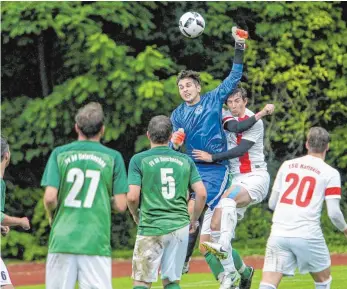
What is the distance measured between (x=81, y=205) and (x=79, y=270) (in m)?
0.46

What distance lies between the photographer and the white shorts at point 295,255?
8.52m

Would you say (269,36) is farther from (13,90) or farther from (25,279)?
(25,279)

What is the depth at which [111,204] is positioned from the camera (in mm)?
7797

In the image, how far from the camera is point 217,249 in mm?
10281

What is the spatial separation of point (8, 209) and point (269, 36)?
5.64m

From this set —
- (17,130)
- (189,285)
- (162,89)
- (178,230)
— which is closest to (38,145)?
(17,130)

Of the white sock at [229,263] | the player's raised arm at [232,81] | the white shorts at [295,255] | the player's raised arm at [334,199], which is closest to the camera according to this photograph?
the player's raised arm at [334,199]

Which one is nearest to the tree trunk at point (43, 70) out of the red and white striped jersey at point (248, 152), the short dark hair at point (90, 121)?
the red and white striped jersey at point (248, 152)

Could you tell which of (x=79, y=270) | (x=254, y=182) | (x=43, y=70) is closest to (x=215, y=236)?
(x=254, y=182)

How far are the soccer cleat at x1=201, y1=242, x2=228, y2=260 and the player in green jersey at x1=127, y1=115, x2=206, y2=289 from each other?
4.62 feet

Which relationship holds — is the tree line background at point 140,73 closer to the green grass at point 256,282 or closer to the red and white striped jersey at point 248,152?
the green grass at point 256,282

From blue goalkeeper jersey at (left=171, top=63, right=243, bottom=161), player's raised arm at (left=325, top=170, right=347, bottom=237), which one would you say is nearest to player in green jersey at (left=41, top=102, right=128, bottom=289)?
player's raised arm at (left=325, top=170, right=347, bottom=237)

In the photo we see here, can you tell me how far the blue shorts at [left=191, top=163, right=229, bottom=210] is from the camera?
1084cm

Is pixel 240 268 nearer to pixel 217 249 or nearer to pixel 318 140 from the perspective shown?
pixel 217 249
